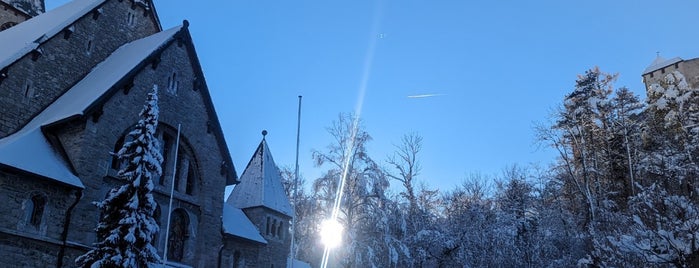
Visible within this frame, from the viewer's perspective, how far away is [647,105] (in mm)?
41438

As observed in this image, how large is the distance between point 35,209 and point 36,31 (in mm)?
9795

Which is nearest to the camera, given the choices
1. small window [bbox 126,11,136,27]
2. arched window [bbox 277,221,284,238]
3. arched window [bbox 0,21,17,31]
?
small window [bbox 126,11,136,27]

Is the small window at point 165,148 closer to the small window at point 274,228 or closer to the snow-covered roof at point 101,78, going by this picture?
the snow-covered roof at point 101,78

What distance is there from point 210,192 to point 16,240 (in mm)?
7744

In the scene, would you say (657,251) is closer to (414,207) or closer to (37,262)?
(37,262)

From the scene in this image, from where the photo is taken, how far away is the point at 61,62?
20062mm

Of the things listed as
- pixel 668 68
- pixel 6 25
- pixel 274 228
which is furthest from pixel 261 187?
pixel 668 68

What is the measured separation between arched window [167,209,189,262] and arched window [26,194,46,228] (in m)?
4.82

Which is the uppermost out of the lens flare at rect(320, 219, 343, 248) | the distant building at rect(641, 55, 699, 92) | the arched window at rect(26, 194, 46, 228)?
the distant building at rect(641, 55, 699, 92)

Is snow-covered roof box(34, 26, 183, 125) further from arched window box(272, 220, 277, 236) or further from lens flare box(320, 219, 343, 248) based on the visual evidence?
lens flare box(320, 219, 343, 248)

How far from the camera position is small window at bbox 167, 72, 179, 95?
2055 cm

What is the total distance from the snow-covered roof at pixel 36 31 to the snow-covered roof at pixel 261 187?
1006 cm

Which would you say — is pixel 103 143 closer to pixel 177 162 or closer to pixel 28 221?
pixel 28 221

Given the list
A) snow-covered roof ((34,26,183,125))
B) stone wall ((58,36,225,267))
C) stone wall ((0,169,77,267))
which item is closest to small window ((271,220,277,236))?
stone wall ((58,36,225,267))
